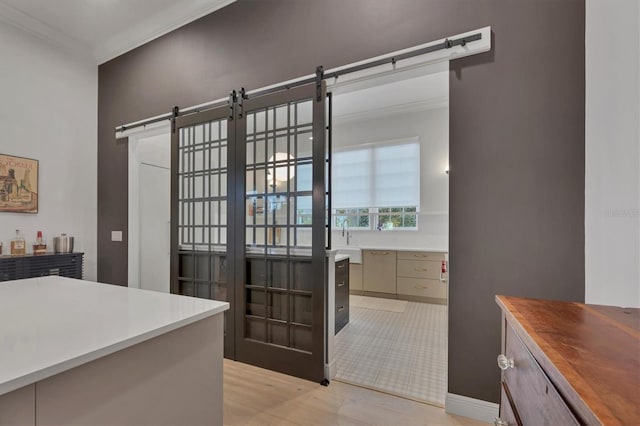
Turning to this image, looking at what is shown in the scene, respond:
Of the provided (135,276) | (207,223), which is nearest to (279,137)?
(207,223)

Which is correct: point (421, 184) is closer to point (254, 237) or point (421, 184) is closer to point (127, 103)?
point (254, 237)

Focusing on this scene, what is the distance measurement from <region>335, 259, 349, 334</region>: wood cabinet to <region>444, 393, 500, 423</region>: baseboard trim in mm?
1511

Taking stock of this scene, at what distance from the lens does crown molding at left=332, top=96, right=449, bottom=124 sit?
4457mm

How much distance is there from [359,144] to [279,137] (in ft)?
10.2

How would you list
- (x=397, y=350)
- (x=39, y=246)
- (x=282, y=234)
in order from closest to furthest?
(x=282, y=234)
(x=397, y=350)
(x=39, y=246)

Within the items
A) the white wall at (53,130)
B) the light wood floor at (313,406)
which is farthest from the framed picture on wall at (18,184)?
the light wood floor at (313,406)

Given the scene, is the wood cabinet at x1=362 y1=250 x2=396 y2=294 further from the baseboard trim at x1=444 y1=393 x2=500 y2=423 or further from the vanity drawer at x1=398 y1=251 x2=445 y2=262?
the baseboard trim at x1=444 y1=393 x2=500 y2=423

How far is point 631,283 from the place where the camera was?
1058 millimetres

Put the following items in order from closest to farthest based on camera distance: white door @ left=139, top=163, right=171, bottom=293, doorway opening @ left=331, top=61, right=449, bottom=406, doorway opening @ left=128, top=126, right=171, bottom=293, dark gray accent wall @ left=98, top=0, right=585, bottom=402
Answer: dark gray accent wall @ left=98, top=0, right=585, bottom=402, doorway opening @ left=128, top=126, right=171, bottom=293, white door @ left=139, top=163, right=171, bottom=293, doorway opening @ left=331, top=61, right=449, bottom=406

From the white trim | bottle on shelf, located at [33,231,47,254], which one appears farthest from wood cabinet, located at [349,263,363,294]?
bottle on shelf, located at [33,231,47,254]

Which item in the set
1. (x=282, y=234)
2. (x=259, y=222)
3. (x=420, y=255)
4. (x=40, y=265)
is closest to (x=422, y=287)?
(x=420, y=255)

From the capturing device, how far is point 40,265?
2.77m

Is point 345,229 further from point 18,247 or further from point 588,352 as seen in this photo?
point 588,352

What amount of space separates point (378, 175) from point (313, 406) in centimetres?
393
